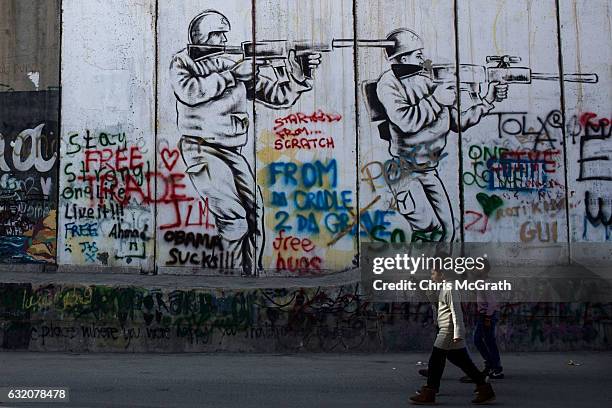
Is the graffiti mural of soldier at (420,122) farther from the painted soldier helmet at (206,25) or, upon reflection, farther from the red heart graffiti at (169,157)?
the red heart graffiti at (169,157)

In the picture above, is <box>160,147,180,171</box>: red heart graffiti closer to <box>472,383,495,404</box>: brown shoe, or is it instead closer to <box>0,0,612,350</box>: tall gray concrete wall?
<box>0,0,612,350</box>: tall gray concrete wall

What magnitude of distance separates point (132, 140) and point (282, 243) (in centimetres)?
378

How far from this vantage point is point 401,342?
12586 mm

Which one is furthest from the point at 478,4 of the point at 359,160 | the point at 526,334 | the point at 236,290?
the point at 236,290

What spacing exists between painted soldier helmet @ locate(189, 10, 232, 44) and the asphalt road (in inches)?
269

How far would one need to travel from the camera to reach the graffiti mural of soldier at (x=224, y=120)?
14867mm

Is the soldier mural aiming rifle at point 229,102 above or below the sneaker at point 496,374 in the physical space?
above

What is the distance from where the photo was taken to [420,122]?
49.6 feet

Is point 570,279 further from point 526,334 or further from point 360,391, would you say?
point 360,391

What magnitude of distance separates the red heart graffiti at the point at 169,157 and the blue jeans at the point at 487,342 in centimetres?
767

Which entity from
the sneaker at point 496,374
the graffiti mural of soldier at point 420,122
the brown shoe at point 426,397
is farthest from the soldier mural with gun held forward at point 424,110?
the brown shoe at point 426,397

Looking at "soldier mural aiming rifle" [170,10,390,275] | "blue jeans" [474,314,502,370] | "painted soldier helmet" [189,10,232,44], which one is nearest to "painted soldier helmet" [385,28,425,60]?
"soldier mural aiming rifle" [170,10,390,275]

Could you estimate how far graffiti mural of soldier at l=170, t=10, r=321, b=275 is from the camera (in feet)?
48.8

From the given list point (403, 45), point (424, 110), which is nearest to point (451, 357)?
point (424, 110)
